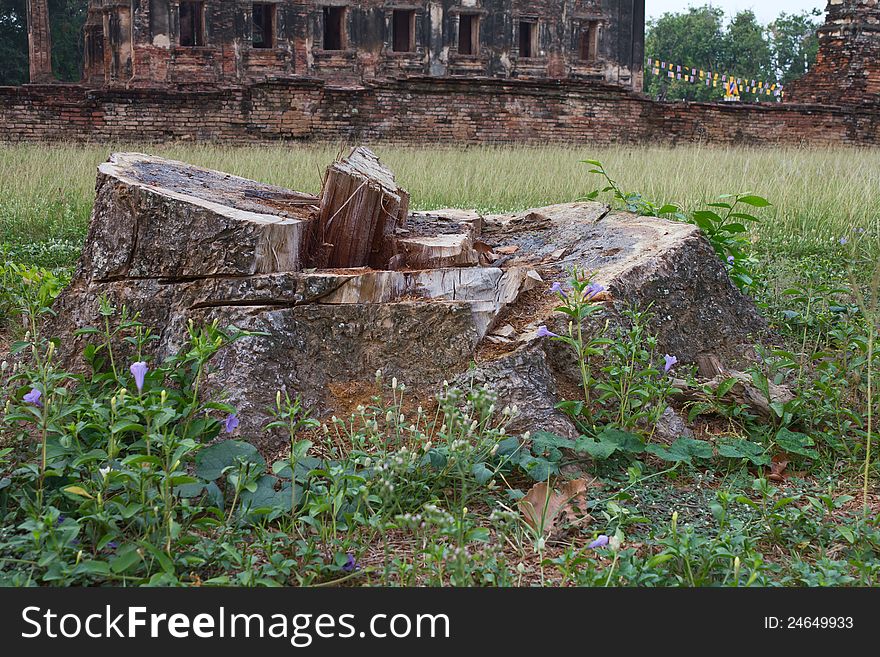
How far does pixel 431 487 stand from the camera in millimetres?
2396

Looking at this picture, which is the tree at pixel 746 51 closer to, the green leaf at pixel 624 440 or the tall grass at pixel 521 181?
the tall grass at pixel 521 181

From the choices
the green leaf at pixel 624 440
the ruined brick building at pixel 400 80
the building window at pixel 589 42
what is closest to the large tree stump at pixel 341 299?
the green leaf at pixel 624 440

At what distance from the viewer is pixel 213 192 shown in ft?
11.3

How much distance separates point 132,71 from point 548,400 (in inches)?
871

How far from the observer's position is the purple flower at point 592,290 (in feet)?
9.44

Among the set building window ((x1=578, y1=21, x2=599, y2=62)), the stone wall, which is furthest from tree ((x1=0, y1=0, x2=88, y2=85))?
building window ((x1=578, y1=21, x2=599, y2=62))

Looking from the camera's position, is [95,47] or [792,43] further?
[792,43]

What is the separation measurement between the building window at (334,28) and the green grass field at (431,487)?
21231mm

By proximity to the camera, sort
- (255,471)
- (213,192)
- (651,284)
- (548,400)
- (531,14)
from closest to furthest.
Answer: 1. (255,471)
2. (548,400)
3. (651,284)
4. (213,192)
5. (531,14)

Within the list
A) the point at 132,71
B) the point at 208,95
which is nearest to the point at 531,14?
the point at 132,71

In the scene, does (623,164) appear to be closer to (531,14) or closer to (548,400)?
A: (548,400)

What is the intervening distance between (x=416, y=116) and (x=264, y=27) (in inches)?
385

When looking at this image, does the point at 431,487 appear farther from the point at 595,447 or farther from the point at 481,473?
the point at 595,447

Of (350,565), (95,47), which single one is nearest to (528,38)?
(95,47)
